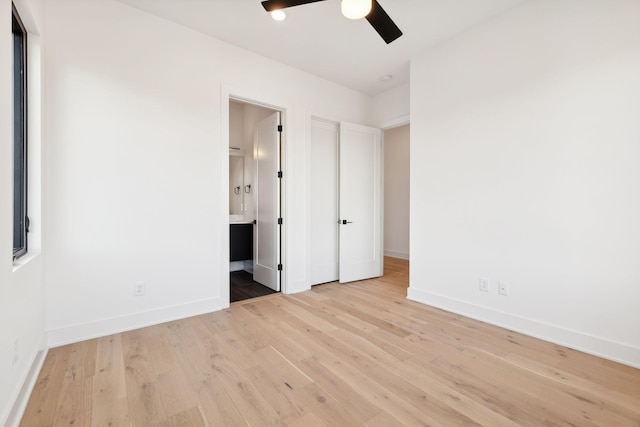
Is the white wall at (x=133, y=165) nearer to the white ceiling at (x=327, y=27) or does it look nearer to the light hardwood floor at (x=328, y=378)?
the white ceiling at (x=327, y=27)

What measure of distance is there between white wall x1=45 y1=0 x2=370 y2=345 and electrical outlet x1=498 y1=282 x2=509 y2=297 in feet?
9.00

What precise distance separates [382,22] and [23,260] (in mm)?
2895

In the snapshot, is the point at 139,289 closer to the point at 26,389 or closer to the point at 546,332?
the point at 26,389

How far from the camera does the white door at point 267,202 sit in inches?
143

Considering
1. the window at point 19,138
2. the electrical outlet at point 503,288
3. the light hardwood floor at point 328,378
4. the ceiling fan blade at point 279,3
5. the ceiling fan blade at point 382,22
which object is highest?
the ceiling fan blade at point 279,3

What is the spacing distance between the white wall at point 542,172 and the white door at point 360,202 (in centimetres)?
112

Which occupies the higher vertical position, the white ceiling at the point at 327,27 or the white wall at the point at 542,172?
the white ceiling at the point at 327,27

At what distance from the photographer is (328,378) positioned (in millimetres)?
1808

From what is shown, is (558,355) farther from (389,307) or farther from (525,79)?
(525,79)

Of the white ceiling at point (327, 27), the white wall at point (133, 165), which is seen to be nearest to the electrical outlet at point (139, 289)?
the white wall at point (133, 165)

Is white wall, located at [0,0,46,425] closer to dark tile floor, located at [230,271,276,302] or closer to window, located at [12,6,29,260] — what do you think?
window, located at [12,6,29,260]

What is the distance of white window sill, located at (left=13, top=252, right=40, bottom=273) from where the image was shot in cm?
162

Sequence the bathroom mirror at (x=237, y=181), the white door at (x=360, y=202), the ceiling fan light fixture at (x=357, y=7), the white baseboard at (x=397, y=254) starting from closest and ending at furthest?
the ceiling fan light fixture at (x=357, y=7) → the white door at (x=360, y=202) → the bathroom mirror at (x=237, y=181) → the white baseboard at (x=397, y=254)

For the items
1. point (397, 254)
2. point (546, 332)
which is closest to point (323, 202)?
point (546, 332)
